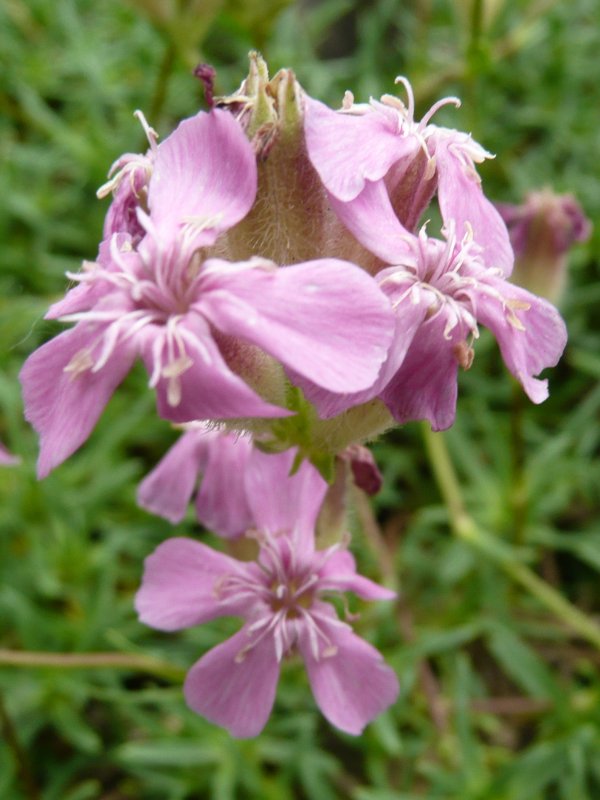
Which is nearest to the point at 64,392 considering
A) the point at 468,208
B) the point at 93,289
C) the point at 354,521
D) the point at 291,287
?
the point at 93,289

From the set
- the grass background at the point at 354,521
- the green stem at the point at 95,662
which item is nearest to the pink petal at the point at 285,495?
the grass background at the point at 354,521

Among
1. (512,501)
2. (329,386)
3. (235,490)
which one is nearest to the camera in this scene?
(329,386)

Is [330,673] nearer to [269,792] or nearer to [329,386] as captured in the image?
[329,386]

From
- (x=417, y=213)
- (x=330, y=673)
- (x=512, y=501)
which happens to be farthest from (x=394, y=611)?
(x=417, y=213)

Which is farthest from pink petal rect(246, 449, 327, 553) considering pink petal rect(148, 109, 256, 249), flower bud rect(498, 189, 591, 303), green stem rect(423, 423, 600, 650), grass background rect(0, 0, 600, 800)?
flower bud rect(498, 189, 591, 303)

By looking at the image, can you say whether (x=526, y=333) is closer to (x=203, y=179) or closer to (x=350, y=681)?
(x=203, y=179)
